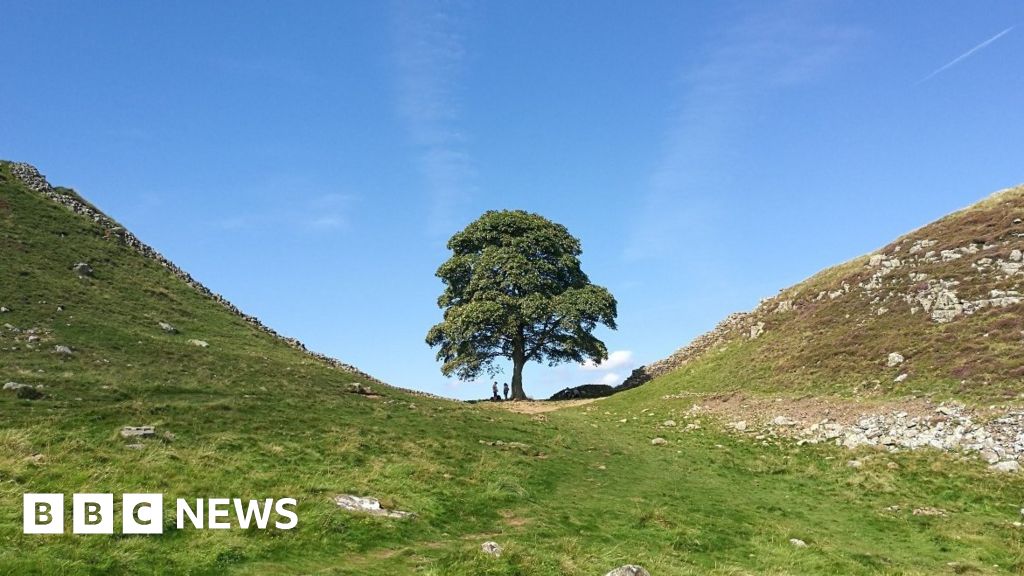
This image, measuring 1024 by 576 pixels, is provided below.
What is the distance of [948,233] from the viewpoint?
202 feet

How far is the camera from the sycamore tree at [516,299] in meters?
→ 66.6

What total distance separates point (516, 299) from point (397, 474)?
44087 mm

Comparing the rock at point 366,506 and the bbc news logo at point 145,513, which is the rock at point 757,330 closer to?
the rock at point 366,506

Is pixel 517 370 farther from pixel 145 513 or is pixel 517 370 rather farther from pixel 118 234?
pixel 145 513

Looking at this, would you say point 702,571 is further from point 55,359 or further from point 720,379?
point 720,379

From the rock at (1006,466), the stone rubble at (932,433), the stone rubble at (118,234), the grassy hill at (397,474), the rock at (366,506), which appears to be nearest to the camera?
the grassy hill at (397,474)

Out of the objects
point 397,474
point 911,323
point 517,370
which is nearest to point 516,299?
point 517,370

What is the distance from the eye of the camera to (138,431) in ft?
75.2

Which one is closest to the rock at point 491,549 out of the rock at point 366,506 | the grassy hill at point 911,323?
the rock at point 366,506

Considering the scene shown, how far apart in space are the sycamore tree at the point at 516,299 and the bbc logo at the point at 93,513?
4934 centimetres

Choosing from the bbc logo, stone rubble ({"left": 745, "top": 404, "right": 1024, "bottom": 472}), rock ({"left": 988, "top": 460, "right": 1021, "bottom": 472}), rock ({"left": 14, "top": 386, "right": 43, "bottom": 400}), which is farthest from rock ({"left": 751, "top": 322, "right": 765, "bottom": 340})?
the bbc logo

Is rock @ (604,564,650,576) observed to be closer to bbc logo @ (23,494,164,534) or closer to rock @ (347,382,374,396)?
bbc logo @ (23,494,164,534)

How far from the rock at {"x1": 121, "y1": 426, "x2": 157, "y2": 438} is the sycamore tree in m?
43.4

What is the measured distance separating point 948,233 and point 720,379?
2736 cm
